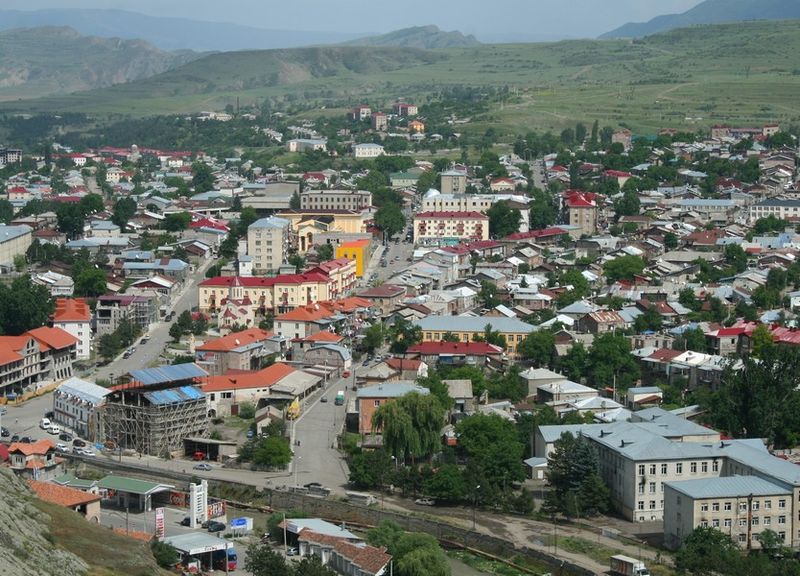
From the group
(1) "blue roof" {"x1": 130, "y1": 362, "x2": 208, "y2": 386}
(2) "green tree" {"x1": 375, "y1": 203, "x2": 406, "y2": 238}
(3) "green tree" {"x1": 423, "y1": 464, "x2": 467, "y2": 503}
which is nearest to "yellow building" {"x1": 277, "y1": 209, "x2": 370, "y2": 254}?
(2) "green tree" {"x1": 375, "y1": 203, "x2": 406, "y2": 238}

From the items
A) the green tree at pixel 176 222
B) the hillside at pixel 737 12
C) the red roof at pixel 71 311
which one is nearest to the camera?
the red roof at pixel 71 311

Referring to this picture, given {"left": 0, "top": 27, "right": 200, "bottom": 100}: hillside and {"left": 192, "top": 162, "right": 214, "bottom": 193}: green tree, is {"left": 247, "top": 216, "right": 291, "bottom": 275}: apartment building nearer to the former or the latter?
{"left": 192, "top": 162, "right": 214, "bottom": 193}: green tree

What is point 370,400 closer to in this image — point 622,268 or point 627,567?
point 627,567

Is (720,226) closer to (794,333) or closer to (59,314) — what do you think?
(794,333)

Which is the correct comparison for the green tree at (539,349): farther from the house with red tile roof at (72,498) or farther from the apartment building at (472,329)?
the house with red tile roof at (72,498)

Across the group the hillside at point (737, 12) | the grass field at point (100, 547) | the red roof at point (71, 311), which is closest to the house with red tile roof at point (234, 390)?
the red roof at point (71, 311)

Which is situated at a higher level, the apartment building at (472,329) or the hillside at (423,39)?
the hillside at (423,39)

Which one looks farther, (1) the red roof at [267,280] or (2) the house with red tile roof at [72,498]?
(1) the red roof at [267,280]
